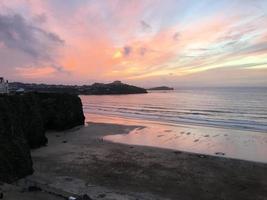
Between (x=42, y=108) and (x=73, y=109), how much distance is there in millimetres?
3458

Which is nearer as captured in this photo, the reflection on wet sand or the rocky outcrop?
the reflection on wet sand

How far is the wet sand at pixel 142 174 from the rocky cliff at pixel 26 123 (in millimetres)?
742

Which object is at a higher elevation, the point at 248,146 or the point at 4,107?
the point at 4,107

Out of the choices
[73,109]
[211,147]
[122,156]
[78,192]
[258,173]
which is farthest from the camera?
[73,109]

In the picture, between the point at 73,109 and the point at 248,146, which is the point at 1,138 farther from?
the point at 73,109

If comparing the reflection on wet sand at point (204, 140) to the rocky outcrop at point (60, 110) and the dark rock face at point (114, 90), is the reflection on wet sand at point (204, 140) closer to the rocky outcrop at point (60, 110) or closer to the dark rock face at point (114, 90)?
the rocky outcrop at point (60, 110)

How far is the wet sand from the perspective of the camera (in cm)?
1242

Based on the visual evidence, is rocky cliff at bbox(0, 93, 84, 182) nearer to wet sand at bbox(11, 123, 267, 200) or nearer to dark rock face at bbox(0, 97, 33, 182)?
dark rock face at bbox(0, 97, 33, 182)

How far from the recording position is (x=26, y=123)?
20.0 meters

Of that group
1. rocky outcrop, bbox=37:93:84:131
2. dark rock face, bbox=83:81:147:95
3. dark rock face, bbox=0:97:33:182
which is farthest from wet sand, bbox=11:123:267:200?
dark rock face, bbox=83:81:147:95

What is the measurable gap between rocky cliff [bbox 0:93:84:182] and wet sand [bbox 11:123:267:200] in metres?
0.74

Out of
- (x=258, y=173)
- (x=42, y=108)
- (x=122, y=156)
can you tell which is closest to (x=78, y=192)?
(x=122, y=156)

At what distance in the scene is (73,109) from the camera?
3142 cm

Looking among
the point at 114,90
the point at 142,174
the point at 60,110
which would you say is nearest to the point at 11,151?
the point at 142,174
